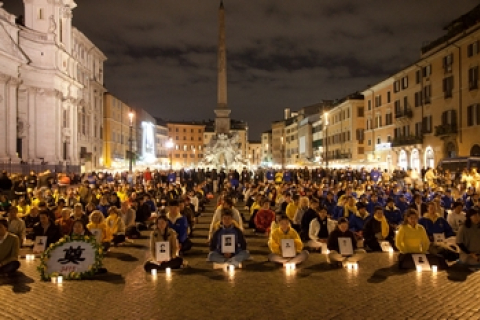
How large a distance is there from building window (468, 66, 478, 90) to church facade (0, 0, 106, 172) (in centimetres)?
3383

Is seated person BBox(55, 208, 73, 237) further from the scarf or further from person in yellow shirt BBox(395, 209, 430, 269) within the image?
person in yellow shirt BBox(395, 209, 430, 269)

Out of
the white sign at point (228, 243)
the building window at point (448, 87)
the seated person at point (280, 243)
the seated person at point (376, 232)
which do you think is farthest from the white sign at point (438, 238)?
the building window at point (448, 87)

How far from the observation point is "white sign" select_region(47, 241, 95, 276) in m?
9.71

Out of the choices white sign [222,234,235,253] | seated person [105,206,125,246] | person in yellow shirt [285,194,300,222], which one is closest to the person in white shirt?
person in yellow shirt [285,194,300,222]

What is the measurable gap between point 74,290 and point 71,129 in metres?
46.4

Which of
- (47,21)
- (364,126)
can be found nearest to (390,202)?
(47,21)

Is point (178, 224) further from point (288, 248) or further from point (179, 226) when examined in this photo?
point (288, 248)

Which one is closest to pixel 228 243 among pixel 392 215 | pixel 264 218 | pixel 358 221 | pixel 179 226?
pixel 179 226

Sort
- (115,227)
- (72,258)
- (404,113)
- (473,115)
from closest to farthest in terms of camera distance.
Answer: (72,258)
(115,227)
(473,115)
(404,113)

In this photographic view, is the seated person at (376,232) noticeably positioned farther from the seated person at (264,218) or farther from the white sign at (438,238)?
the seated person at (264,218)

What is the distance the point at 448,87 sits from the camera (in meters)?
39.5

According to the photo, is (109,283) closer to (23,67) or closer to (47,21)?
(23,67)

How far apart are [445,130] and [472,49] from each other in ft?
22.5

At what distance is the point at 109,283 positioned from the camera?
30.8ft
